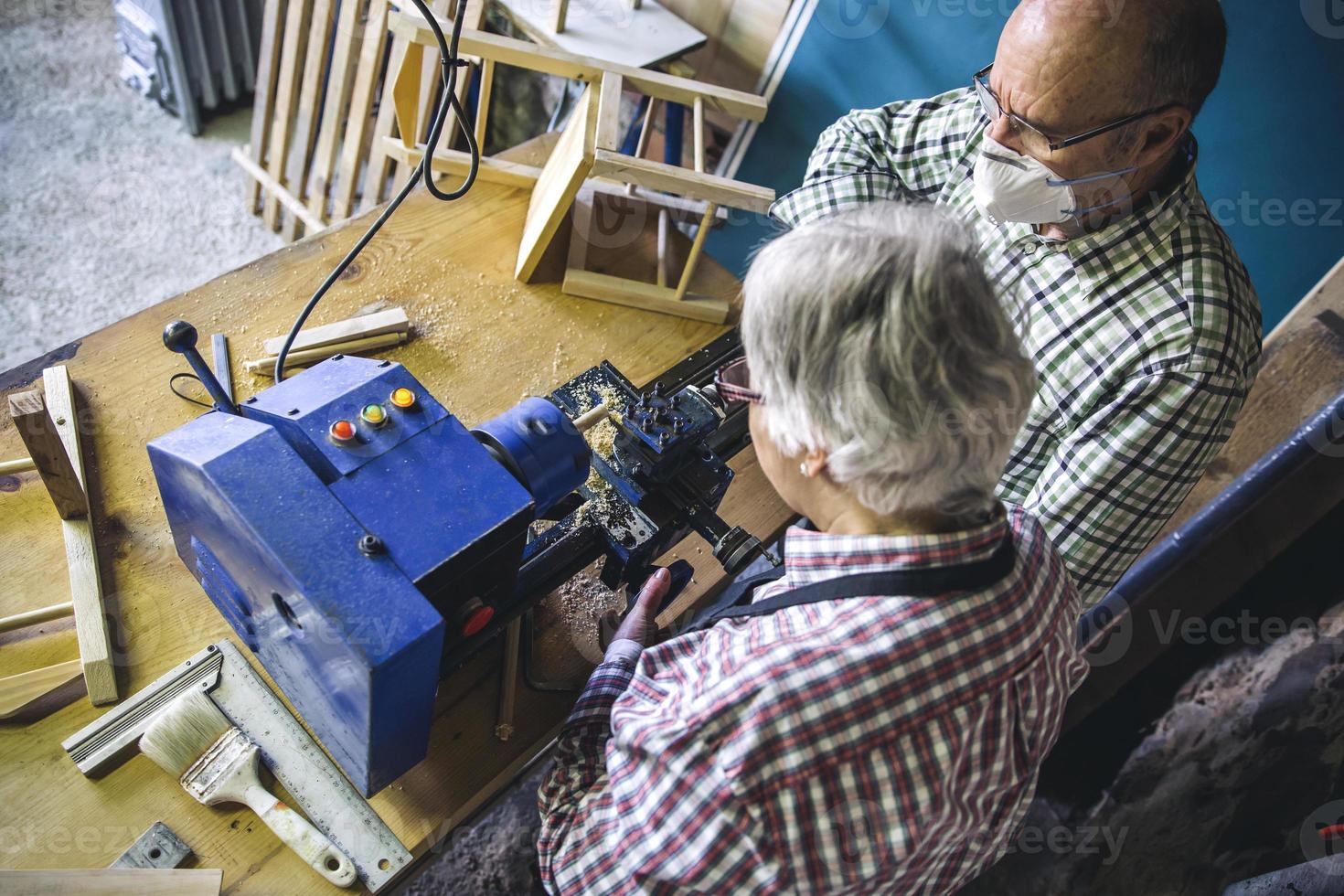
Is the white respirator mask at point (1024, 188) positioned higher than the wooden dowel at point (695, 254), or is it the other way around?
the white respirator mask at point (1024, 188)

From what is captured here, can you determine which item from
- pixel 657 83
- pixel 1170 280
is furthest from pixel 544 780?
pixel 657 83

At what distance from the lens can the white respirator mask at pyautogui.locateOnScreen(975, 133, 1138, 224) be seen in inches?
58.2

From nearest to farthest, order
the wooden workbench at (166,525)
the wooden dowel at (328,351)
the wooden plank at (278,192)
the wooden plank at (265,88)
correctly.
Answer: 1. the wooden workbench at (166,525)
2. the wooden dowel at (328,351)
3. the wooden plank at (265,88)
4. the wooden plank at (278,192)

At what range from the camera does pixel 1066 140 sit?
1424 millimetres

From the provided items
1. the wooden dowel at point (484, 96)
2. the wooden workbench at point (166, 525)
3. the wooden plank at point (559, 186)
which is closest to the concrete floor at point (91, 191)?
the wooden workbench at point (166, 525)

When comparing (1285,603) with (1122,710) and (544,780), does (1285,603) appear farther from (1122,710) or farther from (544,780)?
(544,780)

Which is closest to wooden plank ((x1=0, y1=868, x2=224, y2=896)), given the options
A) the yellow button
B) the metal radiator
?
the yellow button

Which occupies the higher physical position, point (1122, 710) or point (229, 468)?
point (229, 468)

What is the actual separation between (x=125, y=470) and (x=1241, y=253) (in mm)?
2482

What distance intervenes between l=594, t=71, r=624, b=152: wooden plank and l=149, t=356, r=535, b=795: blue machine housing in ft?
2.84

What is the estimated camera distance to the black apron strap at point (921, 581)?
0.99m

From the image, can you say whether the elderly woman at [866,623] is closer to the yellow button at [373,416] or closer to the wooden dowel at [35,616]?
the yellow button at [373,416]

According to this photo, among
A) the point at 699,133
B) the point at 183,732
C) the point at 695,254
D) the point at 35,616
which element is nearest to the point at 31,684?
the point at 35,616

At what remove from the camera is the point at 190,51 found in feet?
Result: 11.2
